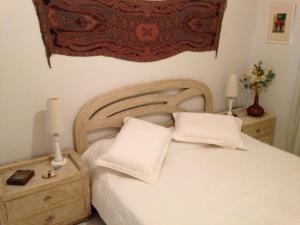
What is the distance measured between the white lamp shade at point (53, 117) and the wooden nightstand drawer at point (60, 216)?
51 cm

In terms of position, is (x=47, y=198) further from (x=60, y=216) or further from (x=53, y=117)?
(x=53, y=117)

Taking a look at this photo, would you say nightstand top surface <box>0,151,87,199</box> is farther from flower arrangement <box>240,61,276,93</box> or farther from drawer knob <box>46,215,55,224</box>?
flower arrangement <box>240,61,276,93</box>

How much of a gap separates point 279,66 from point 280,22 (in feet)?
1.46

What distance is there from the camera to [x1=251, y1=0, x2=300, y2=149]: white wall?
2.70m

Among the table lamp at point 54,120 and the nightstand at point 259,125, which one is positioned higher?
the table lamp at point 54,120

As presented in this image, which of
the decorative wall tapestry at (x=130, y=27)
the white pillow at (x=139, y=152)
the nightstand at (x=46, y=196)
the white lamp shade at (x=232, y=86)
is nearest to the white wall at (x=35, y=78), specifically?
the decorative wall tapestry at (x=130, y=27)

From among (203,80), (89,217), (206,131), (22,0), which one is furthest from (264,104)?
(22,0)

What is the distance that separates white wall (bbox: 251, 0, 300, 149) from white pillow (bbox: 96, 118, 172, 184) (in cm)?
151

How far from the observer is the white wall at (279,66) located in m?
2.70

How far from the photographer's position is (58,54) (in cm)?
195

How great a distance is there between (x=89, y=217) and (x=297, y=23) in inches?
102

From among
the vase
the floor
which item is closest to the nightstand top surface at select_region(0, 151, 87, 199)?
the floor

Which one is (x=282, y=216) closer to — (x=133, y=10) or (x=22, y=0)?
(x=133, y=10)

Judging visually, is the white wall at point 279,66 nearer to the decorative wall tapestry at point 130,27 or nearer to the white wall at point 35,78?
the decorative wall tapestry at point 130,27
